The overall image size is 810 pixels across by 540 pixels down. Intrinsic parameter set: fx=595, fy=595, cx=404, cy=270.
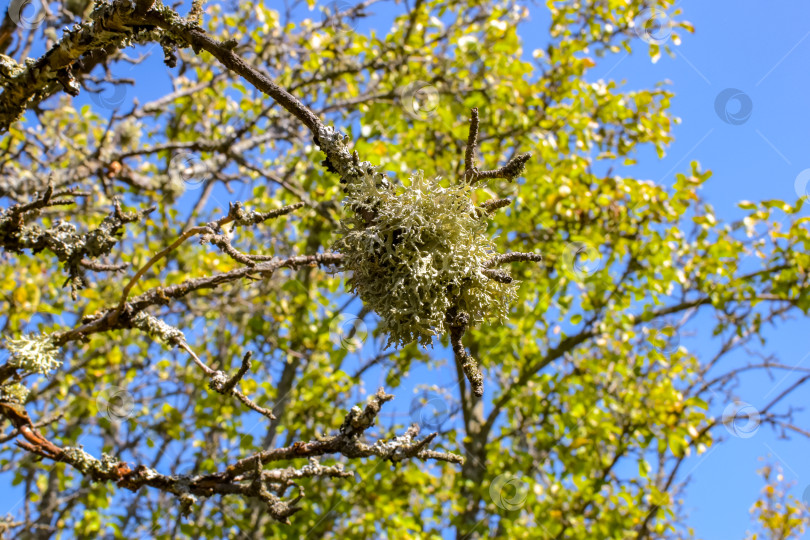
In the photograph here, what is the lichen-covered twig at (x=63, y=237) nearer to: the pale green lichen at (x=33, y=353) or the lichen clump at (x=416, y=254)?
the pale green lichen at (x=33, y=353)

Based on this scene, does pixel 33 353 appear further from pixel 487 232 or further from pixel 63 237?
pixel 487 232

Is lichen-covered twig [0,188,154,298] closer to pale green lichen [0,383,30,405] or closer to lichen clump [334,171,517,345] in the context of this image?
pale green lichen [0,383,30,405]

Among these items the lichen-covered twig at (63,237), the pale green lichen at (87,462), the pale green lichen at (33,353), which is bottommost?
the pale green lichen at (87,462)

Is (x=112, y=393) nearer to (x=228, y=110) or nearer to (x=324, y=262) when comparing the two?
(x=228, y=110)

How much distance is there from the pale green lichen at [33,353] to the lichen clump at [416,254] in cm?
117

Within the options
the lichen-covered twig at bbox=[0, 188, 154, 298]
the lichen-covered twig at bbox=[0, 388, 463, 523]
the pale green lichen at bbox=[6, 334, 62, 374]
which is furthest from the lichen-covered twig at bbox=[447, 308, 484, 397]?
the pale green lichen at bbox=[6, 334, 62, 374]

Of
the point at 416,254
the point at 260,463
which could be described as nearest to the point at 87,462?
the point at 260,463

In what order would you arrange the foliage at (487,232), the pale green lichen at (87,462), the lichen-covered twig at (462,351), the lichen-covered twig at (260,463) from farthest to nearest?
the foliage at (487,232) → the pale green lichen at (87,462) → the lichen-covered twig at (260,463) → the lichen-covered twig at (462,351)

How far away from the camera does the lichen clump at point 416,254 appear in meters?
1.42

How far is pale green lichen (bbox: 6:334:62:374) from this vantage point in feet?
6.37

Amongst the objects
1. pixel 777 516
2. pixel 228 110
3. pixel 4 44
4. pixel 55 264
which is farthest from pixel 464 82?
pixel 777 516

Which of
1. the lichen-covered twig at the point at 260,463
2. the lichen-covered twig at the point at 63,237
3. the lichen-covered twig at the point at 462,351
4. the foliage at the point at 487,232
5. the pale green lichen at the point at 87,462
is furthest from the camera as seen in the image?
the foliage at the point at 487,232

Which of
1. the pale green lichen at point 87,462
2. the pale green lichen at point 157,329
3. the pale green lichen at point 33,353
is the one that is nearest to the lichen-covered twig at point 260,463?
the pale green lichen at point 87,462

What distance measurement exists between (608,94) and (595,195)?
775mm
